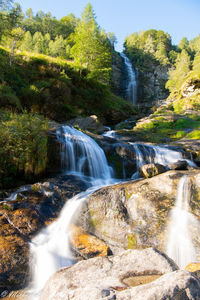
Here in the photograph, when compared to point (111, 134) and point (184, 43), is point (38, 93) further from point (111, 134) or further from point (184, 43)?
point (184, 43)

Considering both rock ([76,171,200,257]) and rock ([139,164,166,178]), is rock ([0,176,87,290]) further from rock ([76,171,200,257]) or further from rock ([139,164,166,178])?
rock ([139,164,166,178])

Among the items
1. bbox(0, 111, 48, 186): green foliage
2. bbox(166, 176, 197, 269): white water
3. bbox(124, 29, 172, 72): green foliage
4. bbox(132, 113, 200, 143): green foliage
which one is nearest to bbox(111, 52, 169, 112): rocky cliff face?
bbox(124, 29, 172, 72): green foliage

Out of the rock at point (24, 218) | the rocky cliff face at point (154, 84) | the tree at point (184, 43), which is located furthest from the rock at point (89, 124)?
the tree at point (184, 43)

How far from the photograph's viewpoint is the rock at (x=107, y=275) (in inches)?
86.9

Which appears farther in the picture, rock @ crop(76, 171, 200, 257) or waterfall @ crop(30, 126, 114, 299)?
rock @ crop(76, 171, 200, 257)

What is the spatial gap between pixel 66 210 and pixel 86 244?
1.43 meters

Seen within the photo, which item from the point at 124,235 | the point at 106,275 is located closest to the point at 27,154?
the point at 124,235

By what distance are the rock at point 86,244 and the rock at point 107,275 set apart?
1.25 metres

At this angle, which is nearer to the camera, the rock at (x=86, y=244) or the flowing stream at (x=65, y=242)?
the flowing stream at (x=65, y=242)

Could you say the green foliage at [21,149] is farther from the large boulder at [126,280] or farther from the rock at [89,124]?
the rock at [89,124]

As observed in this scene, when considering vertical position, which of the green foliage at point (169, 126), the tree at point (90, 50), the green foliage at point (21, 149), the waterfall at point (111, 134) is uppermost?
the tree at point (90, 50)

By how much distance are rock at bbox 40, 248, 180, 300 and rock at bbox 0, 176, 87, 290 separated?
4.19 feet

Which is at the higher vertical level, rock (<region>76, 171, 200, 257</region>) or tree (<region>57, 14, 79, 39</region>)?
tree (<region>57, 14, 79, 39</region>)

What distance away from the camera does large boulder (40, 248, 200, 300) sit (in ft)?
6.03
